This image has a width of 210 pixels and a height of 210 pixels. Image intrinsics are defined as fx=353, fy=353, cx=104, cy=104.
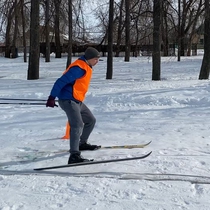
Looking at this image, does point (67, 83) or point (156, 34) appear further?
point (156, 34)

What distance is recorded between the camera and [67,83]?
4.73 metres

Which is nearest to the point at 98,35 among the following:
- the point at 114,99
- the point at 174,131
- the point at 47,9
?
the point at 47,9

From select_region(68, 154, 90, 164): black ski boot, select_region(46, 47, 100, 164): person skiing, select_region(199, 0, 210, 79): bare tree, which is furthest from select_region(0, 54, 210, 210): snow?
select_region(199, 0, 210, 79): bare tree

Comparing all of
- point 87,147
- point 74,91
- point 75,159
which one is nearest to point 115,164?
point 75,159

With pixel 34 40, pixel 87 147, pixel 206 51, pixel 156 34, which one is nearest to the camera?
pixel 87 147

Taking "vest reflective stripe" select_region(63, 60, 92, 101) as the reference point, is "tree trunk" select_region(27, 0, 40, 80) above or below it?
above

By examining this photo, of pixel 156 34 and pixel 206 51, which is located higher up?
pixel 156 34

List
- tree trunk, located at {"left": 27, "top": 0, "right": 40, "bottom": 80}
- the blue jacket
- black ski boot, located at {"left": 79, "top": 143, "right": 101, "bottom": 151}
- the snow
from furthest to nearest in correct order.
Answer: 1. tree trunk, located at {"left": 27, "top": 0, "right": 40, "bottom": 80}
2. black ski boot, located at {"left": 79, "top": 143, "right": 101, "bottom": 151}
3. the blue jacket
4. the snow

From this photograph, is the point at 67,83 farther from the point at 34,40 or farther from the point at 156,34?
the point at 34,40

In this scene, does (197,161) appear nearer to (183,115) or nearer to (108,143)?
(108,143)

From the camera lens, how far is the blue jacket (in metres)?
4.71

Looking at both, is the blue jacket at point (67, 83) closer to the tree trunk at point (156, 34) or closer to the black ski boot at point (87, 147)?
the black ski boot at point (87, 147)

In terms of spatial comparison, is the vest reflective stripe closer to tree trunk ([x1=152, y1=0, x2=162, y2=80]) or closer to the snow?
the snow

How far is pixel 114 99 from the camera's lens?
409 inches
